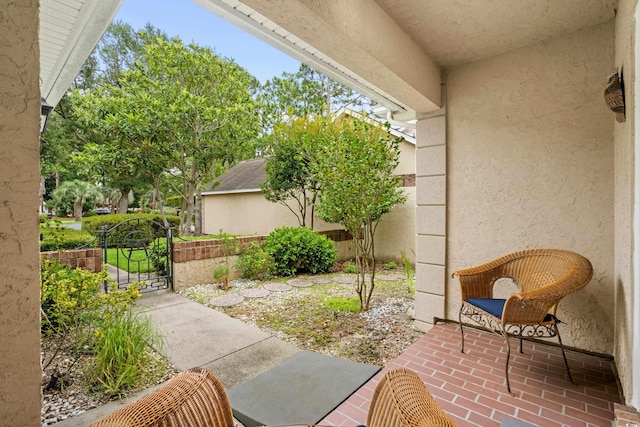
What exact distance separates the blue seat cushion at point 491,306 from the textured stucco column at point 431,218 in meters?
0.77

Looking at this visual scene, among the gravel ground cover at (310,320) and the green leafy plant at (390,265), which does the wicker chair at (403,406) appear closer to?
the gravel ground cover at (310,320)

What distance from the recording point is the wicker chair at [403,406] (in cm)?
103

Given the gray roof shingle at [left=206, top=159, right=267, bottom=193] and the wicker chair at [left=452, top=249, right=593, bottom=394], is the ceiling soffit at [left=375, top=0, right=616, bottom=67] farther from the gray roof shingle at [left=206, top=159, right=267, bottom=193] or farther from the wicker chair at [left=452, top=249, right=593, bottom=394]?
the gray roof shingle at [left=206, top=159, right=267, bottom=193]

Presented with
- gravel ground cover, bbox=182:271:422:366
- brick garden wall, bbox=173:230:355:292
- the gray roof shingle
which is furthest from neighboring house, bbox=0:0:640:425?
the gray roof shingle

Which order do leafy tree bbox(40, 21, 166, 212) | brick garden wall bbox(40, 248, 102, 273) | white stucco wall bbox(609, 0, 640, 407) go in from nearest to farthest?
white stucco wall bbox(609, 0, 640, 407)
brick garden wall bbox(40, 248, 102, 273)
leafy tree bbox(40, 21, 166, 212)

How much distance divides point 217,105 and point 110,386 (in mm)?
7295

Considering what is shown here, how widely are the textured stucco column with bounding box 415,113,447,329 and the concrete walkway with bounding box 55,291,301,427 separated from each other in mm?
1741

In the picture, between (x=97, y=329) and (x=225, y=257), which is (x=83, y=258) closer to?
(x=225, y=257)

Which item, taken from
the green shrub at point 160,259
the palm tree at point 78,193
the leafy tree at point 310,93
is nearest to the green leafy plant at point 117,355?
the green shrub at point 160,259

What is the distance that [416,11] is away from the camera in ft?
8.66

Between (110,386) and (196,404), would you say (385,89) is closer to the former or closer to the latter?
(196,404)

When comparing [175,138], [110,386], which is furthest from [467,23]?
[175,138]

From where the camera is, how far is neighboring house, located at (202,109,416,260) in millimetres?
8953

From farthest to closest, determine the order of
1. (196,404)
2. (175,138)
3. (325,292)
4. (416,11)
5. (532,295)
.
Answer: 1. (175,138)
2. (325,292)
3. (416,11)
4. (532,295)
5. (196,404)
